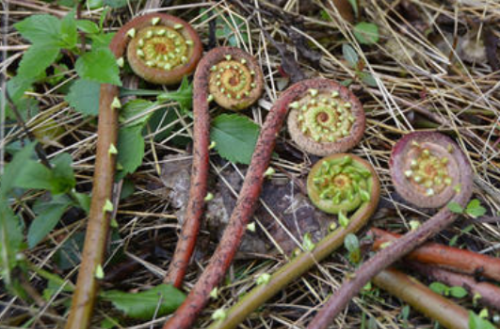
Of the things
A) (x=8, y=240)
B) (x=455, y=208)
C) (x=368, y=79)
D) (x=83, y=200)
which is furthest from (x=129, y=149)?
(x=455, y=208)

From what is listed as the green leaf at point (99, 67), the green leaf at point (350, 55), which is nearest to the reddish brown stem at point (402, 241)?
the green leaf at point (350, 55)

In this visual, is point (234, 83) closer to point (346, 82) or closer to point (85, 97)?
point (346, 82)

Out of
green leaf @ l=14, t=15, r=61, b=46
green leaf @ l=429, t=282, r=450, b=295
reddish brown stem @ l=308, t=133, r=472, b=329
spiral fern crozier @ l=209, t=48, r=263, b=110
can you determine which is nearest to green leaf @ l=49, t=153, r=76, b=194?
green leaf @ l=14, t=15, r=61, b=46

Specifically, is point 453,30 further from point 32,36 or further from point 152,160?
point 32,36

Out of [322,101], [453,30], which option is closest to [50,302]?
[322,101]

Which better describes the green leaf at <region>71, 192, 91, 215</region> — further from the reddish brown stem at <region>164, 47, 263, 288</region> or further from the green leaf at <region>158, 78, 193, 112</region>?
the green leaf at <region>158, 78, 193, 112</region>

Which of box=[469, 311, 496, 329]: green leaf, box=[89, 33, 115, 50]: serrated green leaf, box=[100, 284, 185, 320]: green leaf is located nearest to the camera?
box=[469, 311, 496, 329]: green leaf

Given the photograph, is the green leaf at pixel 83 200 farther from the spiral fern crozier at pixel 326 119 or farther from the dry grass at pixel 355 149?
the spiral fern crozier at pixel 326 119
